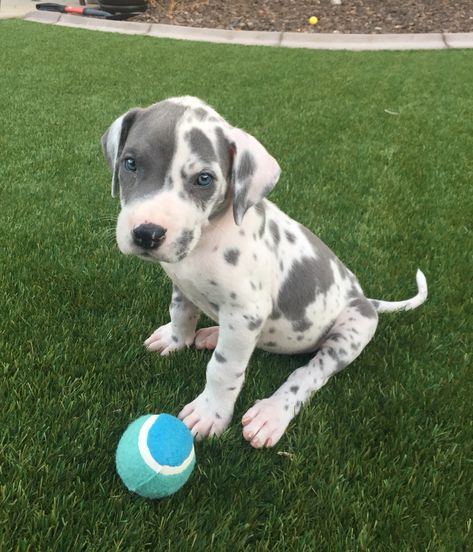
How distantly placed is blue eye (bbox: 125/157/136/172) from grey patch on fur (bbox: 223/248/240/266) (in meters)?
0.55

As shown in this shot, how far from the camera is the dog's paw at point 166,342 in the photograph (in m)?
3.39

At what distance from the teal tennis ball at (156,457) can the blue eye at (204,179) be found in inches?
39.1

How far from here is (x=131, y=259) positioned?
429 cm

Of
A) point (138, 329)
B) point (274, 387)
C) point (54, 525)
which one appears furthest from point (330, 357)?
point (54, 525)

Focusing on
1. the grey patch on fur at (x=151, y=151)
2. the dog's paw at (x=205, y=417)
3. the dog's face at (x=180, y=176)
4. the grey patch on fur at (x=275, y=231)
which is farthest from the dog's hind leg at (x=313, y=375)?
the grey patch on fur at (x=151, y=151)

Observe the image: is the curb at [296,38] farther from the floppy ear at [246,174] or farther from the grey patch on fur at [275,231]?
the floppy ear at [246,174]

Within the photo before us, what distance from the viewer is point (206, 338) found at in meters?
3.48

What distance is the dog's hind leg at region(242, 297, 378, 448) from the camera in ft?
9.26

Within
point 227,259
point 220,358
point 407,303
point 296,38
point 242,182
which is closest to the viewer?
point 242,182

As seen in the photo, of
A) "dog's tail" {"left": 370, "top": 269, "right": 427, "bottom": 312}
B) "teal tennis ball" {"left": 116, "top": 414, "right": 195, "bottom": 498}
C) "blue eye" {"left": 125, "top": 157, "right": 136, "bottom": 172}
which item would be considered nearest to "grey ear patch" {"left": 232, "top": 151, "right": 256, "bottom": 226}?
"blue eye" {"left": 125, "top": 157, "right": 136, "bottom": 172}

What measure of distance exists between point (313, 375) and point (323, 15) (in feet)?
49.6

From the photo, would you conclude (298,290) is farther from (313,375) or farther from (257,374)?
(257,374)

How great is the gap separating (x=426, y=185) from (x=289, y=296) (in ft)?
11.9

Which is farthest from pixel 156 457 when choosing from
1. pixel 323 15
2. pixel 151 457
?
pixel 323 15
